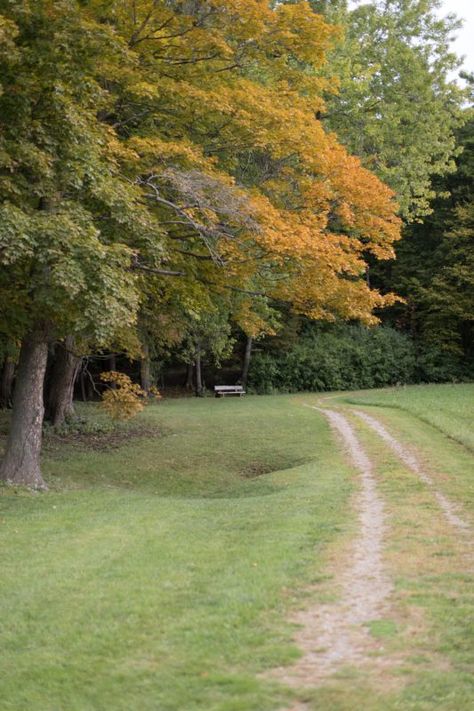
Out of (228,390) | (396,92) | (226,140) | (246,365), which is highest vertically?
(396,92)

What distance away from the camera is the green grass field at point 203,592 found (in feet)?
15.3

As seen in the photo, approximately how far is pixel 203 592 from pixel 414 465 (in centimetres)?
874

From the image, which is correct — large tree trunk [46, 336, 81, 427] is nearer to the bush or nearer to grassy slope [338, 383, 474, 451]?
grassy slope [338, 383, 474, 451]

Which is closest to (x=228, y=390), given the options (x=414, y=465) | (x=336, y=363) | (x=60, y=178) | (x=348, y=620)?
(x=336, y=363)

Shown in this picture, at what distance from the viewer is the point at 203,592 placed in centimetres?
659

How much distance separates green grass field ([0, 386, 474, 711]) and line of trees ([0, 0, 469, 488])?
302 cm

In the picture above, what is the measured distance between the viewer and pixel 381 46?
3008cm

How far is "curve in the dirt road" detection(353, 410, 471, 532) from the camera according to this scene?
9703mm

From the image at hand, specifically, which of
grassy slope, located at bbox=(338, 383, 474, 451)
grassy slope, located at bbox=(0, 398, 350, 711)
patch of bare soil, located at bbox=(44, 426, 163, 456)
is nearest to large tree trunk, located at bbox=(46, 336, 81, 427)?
patch of bare soil, located at bbox=(44, 426, 163, 456)

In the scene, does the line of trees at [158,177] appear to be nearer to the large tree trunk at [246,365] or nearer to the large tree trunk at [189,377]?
the large tree trunk at [246,365]

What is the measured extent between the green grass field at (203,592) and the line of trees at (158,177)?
3.02 metres

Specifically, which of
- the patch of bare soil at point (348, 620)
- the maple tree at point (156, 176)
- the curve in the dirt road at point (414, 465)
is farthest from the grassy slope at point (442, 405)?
the patch of bare soil at point (348, 620)

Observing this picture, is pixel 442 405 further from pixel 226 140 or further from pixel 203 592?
pixel 203 592

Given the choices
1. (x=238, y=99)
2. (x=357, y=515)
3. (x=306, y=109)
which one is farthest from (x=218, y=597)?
(x=306, y=109)
